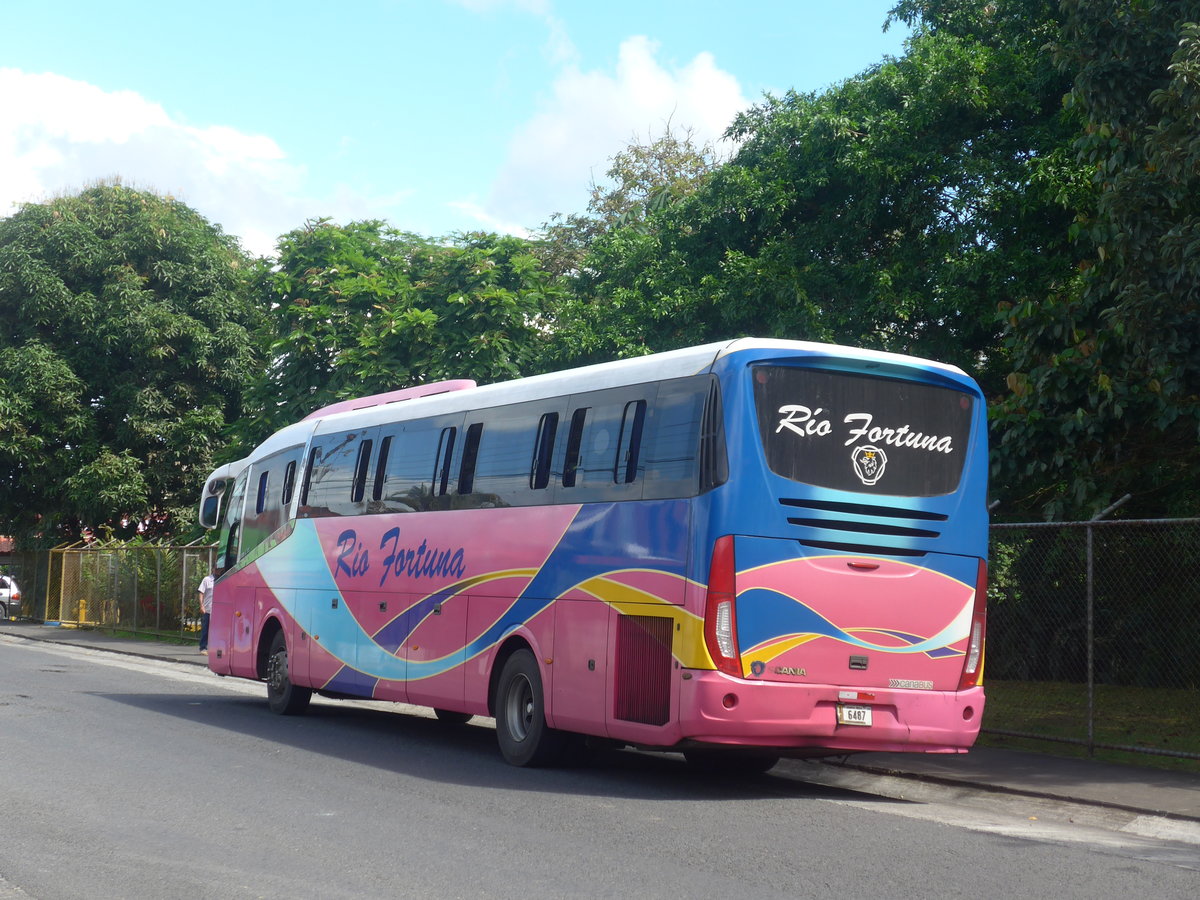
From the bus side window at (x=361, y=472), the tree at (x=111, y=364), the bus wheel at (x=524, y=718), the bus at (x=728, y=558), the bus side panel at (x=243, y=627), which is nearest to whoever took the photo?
the bus at (x=728, y=558)

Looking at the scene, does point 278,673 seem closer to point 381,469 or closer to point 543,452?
point 381,469

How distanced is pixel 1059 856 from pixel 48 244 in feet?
133

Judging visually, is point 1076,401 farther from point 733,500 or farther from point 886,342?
point 886,342

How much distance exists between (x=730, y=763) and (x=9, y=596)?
134 feet

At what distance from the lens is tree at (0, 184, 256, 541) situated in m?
41.6

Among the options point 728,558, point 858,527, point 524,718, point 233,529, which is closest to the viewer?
point 728,558

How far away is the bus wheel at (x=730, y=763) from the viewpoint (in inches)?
483

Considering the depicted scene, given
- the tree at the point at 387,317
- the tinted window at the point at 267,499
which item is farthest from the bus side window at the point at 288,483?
the tree at the point at 387,317

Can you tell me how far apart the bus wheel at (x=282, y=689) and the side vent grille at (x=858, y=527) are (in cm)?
860

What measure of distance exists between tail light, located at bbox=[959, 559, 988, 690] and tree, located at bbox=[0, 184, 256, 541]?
112ft

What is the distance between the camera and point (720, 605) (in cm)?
1020

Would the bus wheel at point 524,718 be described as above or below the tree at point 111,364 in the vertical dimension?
below

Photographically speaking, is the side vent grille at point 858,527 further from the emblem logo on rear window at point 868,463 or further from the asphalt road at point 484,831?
the asphalt road at point 484,831

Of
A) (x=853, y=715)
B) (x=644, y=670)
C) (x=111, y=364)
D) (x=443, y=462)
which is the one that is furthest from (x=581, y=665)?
(x=111, y=364)
